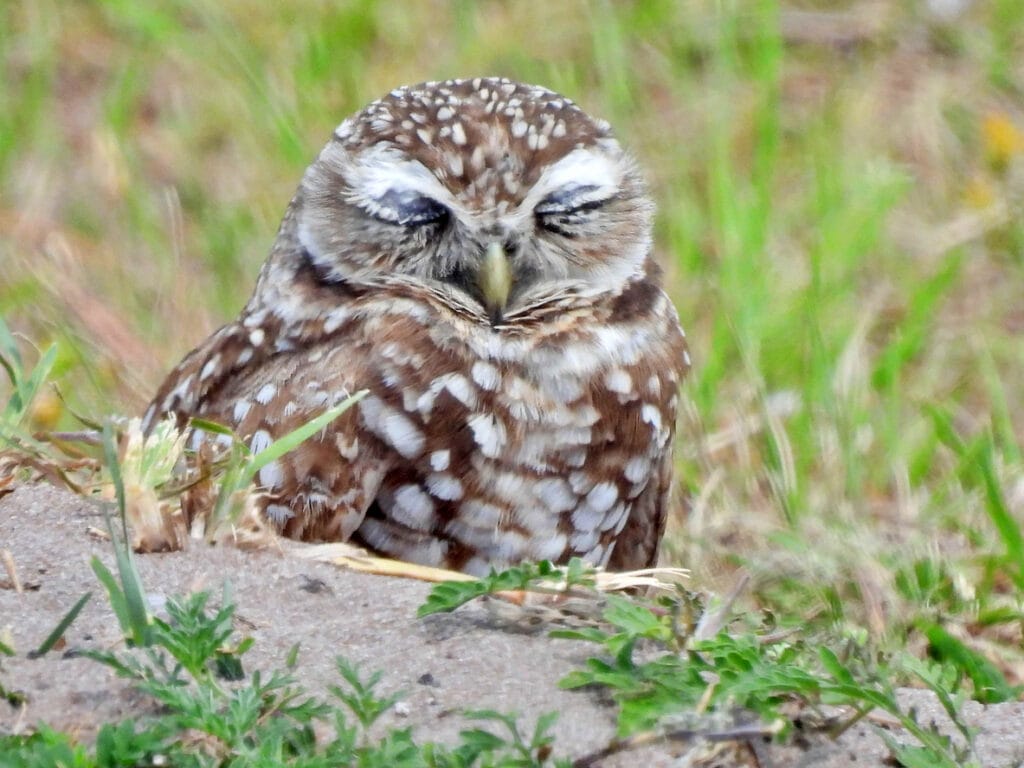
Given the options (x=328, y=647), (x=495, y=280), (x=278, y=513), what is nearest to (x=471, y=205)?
(x=495, y=280)

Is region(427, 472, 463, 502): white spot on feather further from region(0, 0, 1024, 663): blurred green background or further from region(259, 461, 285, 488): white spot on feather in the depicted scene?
region(0, 0, 1024, 663): blurred green background

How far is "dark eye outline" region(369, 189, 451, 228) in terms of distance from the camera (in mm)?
3322

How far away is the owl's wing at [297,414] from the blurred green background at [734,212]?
22.4 inches

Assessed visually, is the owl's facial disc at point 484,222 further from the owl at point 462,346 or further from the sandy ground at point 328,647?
the sandy ground at point 328,647

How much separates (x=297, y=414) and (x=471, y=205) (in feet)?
1.71

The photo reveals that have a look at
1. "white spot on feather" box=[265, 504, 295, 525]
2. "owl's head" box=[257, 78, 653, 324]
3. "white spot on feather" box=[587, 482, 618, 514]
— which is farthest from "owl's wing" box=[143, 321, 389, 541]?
"white spot on feather" box=[587, 482, 618, 514]

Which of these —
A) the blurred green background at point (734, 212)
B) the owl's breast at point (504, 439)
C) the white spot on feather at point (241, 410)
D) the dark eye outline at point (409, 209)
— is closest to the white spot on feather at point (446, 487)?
the owl's breast at point (504, 439)

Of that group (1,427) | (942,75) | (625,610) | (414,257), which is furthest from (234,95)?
(625,610)

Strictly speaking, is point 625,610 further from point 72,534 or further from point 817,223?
point 817,223

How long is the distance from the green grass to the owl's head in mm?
703

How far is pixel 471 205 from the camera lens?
3.32m

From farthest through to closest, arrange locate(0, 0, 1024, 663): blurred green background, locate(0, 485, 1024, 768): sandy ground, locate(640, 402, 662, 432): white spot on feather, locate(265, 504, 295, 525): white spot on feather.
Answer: locate(0, 0, 1024, 663): blurred green background → locate(640, 402, 662, 432): white spot on feather → locate(265, 504, 295, 525): white spot on feather → locate(0, 485, 1024, 768): sandy ground

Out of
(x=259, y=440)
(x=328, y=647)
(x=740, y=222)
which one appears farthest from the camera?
(x=740, y=222)

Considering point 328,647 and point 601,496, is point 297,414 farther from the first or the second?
point 328,647
